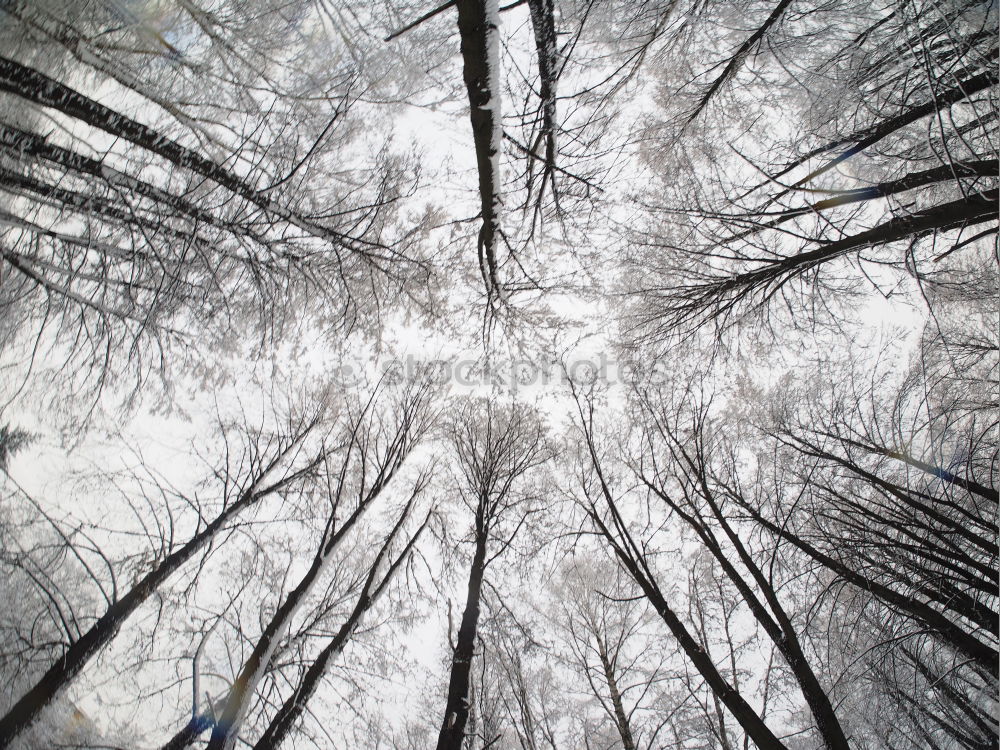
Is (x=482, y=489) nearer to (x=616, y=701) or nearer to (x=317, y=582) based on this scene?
(x=317, y=582)

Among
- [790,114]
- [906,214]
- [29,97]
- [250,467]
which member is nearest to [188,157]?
[29,97]

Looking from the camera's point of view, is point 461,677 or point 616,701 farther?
point 616,701

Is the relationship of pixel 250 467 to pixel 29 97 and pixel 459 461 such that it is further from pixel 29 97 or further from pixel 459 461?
pixel 29 97

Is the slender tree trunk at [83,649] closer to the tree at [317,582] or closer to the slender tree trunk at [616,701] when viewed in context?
the tree at [317,582]

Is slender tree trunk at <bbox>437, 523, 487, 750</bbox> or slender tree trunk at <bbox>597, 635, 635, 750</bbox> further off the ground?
slender tree trunk at <bbox>597, 635, 635, 750</bbox>

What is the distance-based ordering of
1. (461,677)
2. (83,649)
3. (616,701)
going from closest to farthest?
(461,677), (83,649), (616,701)

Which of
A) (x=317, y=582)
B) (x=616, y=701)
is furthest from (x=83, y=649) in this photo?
(x=616, y=701)

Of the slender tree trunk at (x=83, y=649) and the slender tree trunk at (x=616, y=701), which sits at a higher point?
the slender tree trunk at (x=616, y=701)

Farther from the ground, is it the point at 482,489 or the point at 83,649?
the point at 482,489

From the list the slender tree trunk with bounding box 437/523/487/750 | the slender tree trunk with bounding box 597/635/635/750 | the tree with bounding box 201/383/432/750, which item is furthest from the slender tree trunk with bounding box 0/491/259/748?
the slender tree trunk with bounding box 597/635/635/750

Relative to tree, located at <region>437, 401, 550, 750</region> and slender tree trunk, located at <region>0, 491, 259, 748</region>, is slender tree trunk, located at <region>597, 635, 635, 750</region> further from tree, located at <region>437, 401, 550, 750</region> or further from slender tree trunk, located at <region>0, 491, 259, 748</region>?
slender tree trunk, located at <region>0, 491, 259, 748</region>

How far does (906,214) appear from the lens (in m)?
2.48

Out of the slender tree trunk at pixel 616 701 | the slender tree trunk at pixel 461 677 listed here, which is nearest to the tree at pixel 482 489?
the slender tree trunk at pixel 461 677

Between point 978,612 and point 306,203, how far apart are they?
6016mm
